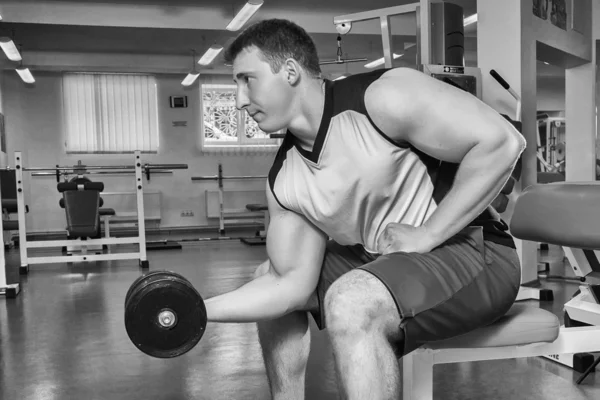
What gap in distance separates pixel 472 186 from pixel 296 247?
414mm

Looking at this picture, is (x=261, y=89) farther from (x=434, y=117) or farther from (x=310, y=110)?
(x=434, y=117)

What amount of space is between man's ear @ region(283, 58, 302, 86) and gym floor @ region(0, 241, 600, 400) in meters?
1.09

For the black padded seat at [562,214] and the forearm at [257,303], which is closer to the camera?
the black padded seat at [562,214]

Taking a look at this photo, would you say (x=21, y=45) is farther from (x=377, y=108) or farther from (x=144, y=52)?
(x=377, y=108)

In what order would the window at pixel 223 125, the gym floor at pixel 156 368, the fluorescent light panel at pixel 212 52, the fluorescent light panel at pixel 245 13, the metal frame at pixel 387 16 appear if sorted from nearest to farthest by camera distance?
the gym floor at pixel 156 368, the metal frame at pixel 387 16, the fluorescent light panel at pixel 245 13, the fluorescent light panel at pixel 212 52, the window at pixel 223 125

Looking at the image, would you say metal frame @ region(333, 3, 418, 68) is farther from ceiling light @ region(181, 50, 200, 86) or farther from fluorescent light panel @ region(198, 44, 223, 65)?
ceiling light @ region(181, 50, 200, 86)

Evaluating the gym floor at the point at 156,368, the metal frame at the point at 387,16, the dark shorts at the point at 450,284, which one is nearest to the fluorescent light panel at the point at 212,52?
the metal frame at the point at 387,16

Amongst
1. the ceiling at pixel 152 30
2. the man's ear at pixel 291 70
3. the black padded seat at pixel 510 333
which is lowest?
the black padded seat at pixel 510 333

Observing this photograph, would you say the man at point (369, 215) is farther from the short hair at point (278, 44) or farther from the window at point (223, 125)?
the window at point (223, 125)

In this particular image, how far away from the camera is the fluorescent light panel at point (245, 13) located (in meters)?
5.62

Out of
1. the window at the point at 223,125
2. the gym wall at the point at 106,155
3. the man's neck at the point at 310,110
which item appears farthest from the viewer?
the window at the point at 223,125

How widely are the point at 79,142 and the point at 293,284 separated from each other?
8536mm

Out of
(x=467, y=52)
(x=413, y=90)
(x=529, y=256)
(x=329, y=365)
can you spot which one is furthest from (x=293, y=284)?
(x=467, y=52)

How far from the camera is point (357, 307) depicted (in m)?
0.93
